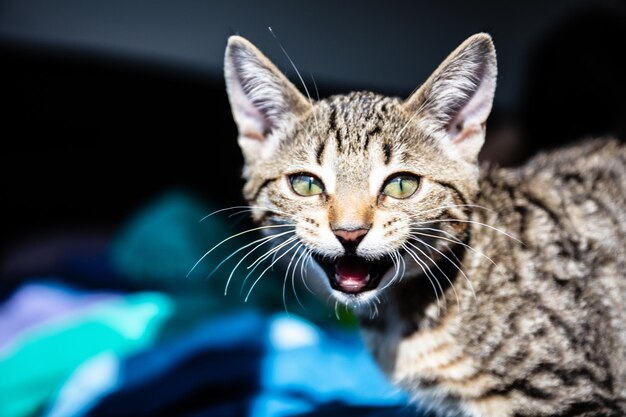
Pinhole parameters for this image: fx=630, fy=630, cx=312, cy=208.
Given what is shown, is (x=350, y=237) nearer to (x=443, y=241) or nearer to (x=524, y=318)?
(x=443, y=241)

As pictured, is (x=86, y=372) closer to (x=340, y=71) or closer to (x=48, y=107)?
(x=48, y=107)

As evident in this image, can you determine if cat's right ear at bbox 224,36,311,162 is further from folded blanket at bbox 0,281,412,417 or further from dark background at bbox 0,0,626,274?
dark background at bbox 0,0,626,274

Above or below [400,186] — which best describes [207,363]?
below

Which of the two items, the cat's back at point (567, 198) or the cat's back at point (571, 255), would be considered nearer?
the cat's back at point (571, 255)

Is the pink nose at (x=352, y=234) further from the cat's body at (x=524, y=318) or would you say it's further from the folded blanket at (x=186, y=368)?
the folded blanket at (x=186, y=368)

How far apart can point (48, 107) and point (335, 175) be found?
251 centimetres

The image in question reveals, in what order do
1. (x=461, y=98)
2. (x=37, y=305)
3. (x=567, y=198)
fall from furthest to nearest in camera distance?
(x=37, y=305)
(x=567, y=198)
(x=461, y=98)

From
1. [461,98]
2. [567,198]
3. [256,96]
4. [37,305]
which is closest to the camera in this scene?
[461,98]

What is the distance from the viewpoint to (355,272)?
1.18 meters

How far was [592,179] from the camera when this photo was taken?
150 centimetres

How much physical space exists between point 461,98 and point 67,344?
1466 millimetres

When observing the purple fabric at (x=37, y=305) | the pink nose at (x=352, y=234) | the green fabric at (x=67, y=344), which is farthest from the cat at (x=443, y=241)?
the purple fabric at (x=37, y=305)

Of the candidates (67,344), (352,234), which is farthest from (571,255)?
(67,344)

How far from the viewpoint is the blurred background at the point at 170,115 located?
2471mm
